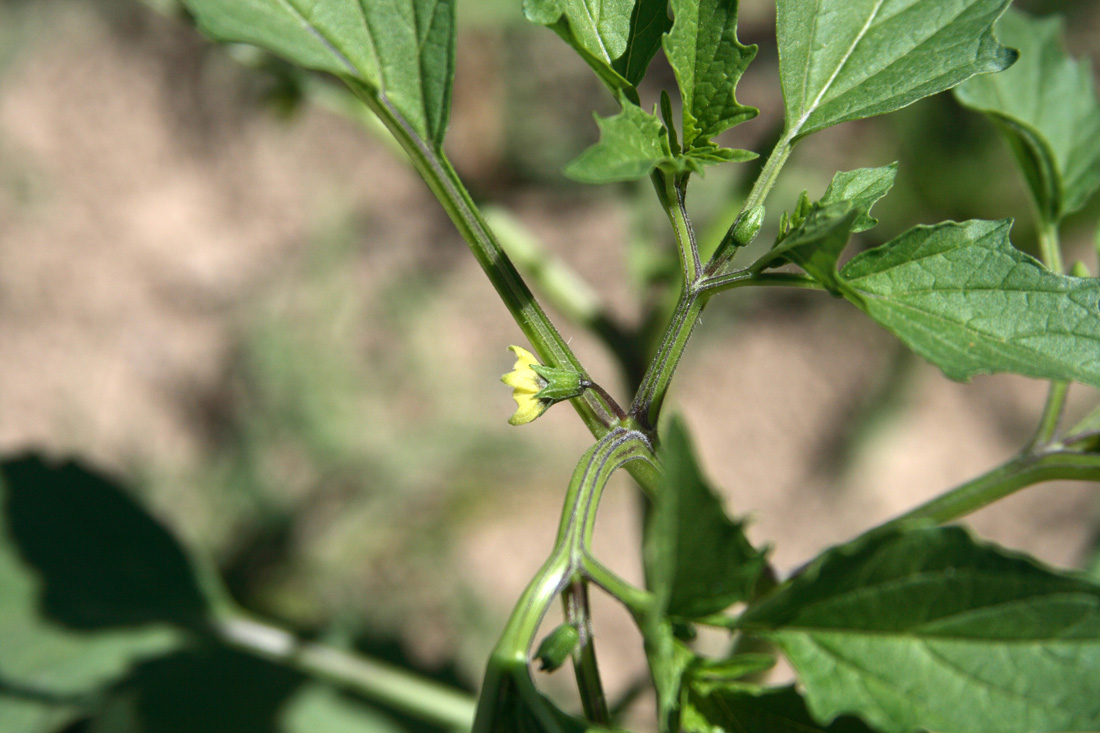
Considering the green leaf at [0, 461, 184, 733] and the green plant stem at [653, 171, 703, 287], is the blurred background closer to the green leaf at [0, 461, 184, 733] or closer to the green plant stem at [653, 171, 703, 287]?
the green leaf at [0, 461, 184, 733]

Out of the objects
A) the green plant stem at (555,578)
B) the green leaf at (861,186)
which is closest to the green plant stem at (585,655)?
the green plant stem at (555,578)

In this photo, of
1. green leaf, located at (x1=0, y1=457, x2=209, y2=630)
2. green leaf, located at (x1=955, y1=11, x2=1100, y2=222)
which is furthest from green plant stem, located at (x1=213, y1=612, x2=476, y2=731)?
green leaf, located at (x1=955, y1=11, x2=1100, y2=222)

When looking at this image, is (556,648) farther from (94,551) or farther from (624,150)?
(94,551)

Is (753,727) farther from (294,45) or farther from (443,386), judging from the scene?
(443,386)

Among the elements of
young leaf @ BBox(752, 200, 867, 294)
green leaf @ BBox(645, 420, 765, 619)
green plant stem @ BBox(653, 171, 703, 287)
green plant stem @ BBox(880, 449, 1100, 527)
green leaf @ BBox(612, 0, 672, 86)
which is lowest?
green plant stem @ BBox(880, 449, 1100, 527)

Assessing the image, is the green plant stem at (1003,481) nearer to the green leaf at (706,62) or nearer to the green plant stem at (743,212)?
the green plant stem at (743,212)

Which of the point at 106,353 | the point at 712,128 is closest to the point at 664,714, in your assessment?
the point at 712,128
